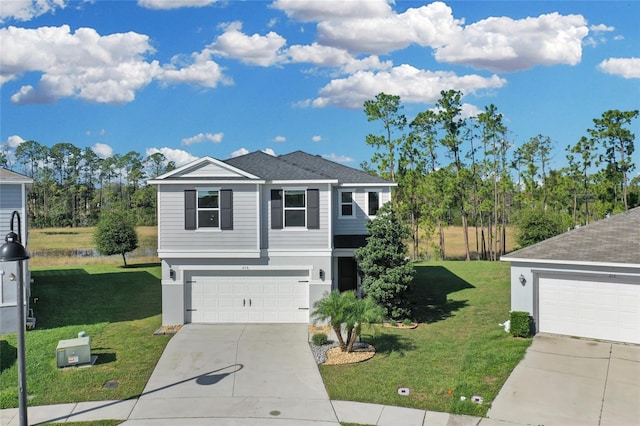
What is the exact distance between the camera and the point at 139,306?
2014 cm

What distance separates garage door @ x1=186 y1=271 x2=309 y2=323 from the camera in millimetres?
17266

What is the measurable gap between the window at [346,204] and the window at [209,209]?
16.3 ft

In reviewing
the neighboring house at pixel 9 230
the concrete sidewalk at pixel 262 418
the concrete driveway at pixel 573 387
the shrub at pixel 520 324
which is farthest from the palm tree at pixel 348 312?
the neighboring house at pixel 9 230

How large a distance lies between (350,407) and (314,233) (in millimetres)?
7447

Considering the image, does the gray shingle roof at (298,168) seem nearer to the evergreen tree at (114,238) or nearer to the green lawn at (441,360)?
the green lawn at (441,360)

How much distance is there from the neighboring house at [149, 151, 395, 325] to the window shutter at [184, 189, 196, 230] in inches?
1.3

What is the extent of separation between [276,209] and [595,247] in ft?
33.9

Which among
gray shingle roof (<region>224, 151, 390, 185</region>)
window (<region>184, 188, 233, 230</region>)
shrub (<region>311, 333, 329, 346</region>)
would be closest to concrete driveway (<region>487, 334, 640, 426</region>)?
shrub (<region>311, 333, 329, 346</region>)

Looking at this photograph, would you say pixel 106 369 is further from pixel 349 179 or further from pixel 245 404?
pixel 349 179

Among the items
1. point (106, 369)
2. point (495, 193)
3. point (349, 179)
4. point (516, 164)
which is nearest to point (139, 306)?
point (106, 369)

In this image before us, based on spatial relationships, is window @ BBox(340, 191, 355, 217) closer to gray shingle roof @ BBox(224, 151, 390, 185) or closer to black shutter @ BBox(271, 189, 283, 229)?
gray shingle roof @ BBox(224, 151, 390, 185)

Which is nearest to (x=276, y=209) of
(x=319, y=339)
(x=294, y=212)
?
(x=294, y=212)

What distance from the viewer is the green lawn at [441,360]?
439 inches

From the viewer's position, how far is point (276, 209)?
17.4 meters
